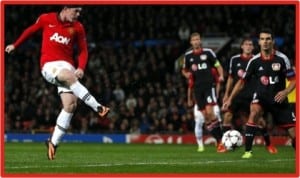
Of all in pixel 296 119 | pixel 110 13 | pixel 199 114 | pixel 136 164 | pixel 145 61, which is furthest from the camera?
pixel 110 13

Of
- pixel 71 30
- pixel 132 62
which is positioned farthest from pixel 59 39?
pixel 132 62

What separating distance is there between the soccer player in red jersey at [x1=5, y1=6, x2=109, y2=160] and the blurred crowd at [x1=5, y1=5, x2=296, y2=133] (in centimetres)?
1153

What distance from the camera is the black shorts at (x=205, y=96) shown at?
15.7 meters

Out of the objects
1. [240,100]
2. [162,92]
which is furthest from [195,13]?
[240,100]

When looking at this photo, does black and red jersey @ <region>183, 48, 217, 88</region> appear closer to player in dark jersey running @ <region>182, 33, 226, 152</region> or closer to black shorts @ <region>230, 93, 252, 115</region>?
player in dark jersey running @ <region>182, 33, 226, 152</region>

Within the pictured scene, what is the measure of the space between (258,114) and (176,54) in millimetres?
14594

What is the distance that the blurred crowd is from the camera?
78.1 ft

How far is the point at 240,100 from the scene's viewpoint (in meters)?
16.7

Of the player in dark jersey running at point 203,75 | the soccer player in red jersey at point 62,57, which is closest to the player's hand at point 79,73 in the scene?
the soccer player in red jersey at point 62,57

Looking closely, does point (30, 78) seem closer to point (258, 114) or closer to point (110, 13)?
point (110, 13)

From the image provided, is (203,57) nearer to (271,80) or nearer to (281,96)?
(271,80)

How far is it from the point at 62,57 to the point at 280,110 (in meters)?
3.25

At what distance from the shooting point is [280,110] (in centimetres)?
1200

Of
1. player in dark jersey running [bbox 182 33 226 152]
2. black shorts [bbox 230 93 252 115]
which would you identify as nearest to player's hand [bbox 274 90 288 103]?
player in dark jersey running [bbox 182 33 226 152]
